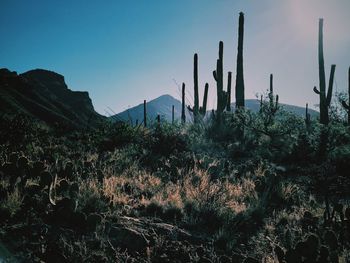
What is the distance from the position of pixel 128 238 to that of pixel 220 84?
55.6ft

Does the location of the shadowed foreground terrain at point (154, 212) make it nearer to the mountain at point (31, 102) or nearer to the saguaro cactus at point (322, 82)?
the saguaro cactus at point (322, 82)

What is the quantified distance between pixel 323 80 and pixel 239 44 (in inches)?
199

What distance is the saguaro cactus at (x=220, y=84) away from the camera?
19719mm

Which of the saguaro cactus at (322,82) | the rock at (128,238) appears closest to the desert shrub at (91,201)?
the rock at (128,238)

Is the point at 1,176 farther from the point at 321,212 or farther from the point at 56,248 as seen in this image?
the point at 321,212

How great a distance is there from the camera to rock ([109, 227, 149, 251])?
15.1 ft

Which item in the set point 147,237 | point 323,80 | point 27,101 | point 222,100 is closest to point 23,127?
point 147,237

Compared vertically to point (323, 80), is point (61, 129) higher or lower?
lower

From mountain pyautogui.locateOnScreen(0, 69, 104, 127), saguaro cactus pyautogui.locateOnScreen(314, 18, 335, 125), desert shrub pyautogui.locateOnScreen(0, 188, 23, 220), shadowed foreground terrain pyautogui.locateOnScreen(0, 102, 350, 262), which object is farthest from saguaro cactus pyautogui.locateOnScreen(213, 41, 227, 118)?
mountain pyautogui.locateOnScreen(0, 69, 104, 127)

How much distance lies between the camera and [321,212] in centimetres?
661

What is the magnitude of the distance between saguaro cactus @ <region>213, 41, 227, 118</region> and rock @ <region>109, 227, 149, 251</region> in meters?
14.3

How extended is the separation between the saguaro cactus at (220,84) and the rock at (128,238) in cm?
1427

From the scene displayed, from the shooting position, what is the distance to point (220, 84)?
20828mm

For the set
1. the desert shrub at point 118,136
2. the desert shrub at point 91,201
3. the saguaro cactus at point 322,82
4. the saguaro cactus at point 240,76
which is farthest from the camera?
the saguaro cactus at point 240,76
